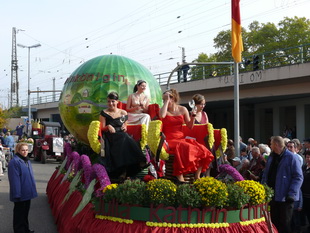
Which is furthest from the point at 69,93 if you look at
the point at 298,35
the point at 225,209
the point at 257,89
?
the point at 298,35

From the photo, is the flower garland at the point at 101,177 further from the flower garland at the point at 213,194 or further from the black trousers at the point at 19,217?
the black trousers at the point at 19,217

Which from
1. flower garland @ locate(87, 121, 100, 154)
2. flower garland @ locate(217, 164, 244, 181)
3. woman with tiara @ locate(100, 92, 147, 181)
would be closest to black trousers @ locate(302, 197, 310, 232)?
flower garland @ locate(217, 164, 244, 181)

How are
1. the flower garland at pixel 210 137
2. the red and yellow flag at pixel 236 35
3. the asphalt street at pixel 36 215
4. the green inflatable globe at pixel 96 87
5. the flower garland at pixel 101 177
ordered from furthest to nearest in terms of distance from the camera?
the red and yellow flag at pixel 236 35
the green inflatable globe at pixel 96 87
the asphalt street at pixel 36 215
the flower garland at pixel 210 137
the flower garland at pixel 101 177

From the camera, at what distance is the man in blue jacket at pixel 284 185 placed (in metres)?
6.49

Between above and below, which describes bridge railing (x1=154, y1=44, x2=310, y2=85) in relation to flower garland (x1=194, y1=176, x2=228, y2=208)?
above

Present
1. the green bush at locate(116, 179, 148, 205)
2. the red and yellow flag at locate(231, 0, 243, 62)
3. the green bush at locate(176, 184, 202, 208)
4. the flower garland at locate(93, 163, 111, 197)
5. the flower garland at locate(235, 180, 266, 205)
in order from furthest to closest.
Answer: the red and yellow flag at locate(231, 0, 243, 62) < the flower garland at locate(93, 163, 111, 197) < the flower garland at locate(235, 180, 266, 205) < the green bush at locate(116, 179, 148, 205) < the green bush at locate(176, 184, 202, 208)

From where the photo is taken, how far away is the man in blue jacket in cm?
649

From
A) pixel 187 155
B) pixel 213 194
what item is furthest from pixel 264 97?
pixel 213 194

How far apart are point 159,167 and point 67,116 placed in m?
3.39

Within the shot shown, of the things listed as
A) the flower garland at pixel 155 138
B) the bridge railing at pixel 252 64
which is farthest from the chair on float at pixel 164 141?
the bridge railing at pixel 252 64

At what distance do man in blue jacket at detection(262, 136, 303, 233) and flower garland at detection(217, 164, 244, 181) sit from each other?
0.63 meters

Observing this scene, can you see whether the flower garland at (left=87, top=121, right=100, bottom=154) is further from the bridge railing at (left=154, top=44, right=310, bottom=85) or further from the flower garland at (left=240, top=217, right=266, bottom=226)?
the bridge railing at (left=154, top=44, right=310, bottom=85)

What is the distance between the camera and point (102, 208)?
5.70 meters

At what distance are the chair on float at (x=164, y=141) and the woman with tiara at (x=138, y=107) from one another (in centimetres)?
72
